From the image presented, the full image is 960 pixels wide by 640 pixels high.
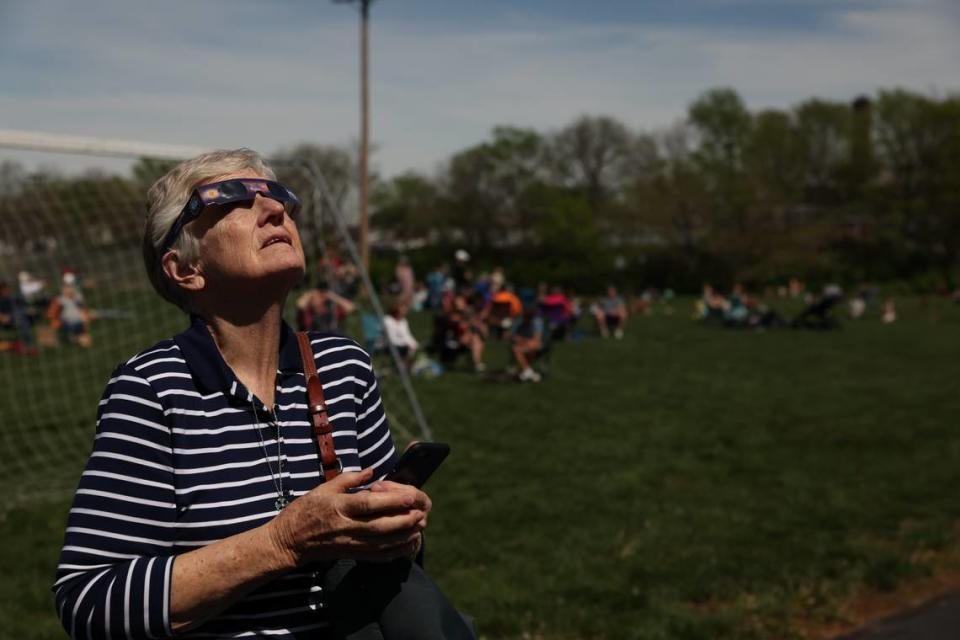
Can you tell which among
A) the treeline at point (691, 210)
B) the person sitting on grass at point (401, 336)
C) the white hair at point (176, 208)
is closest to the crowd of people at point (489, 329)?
the person sitting on grass at point (401, 336)

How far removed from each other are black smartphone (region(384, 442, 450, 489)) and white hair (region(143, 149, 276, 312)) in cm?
62

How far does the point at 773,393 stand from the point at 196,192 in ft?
41.1

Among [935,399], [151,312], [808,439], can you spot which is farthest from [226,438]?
[935,399]

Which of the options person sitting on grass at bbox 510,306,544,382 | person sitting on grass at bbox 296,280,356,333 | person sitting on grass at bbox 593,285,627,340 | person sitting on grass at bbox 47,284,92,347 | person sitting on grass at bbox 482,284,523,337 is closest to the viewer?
person sitting on grass at bbox 510,306,544,382

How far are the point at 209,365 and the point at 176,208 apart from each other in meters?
0.35

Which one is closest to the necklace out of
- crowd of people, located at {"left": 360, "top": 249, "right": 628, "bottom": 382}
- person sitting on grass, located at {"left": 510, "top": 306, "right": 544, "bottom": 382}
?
crowd of people, located at {"left": 360, "top": 249, "right": 628, "bottom": 382}

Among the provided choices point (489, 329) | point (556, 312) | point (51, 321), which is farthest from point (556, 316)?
point (51, 321)

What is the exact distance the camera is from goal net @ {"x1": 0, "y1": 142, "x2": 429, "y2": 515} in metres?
9.56

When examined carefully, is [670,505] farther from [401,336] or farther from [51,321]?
[51,321]

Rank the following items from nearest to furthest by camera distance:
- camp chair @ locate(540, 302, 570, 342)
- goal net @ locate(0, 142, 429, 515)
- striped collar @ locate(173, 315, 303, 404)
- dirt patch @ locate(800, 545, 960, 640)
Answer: striped collar @ locate(173, 315, 303, 404) < dirt patch @ locate(800, 545, 960, 640) < goal net @ locate(0, 142, 429, 515) < camp chair @ locate(540, 302, 570, 342)

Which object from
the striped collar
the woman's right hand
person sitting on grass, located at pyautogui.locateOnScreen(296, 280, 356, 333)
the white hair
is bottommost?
person sitting on grass, located at pyautogui.locateOnScreen(296, 280, 356, 333)

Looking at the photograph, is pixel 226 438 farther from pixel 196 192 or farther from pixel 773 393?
pixel 773 393

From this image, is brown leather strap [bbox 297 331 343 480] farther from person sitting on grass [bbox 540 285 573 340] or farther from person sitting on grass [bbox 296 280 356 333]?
person sitting on grass [bbox 540 285 573 340]

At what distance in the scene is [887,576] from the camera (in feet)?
19.6
